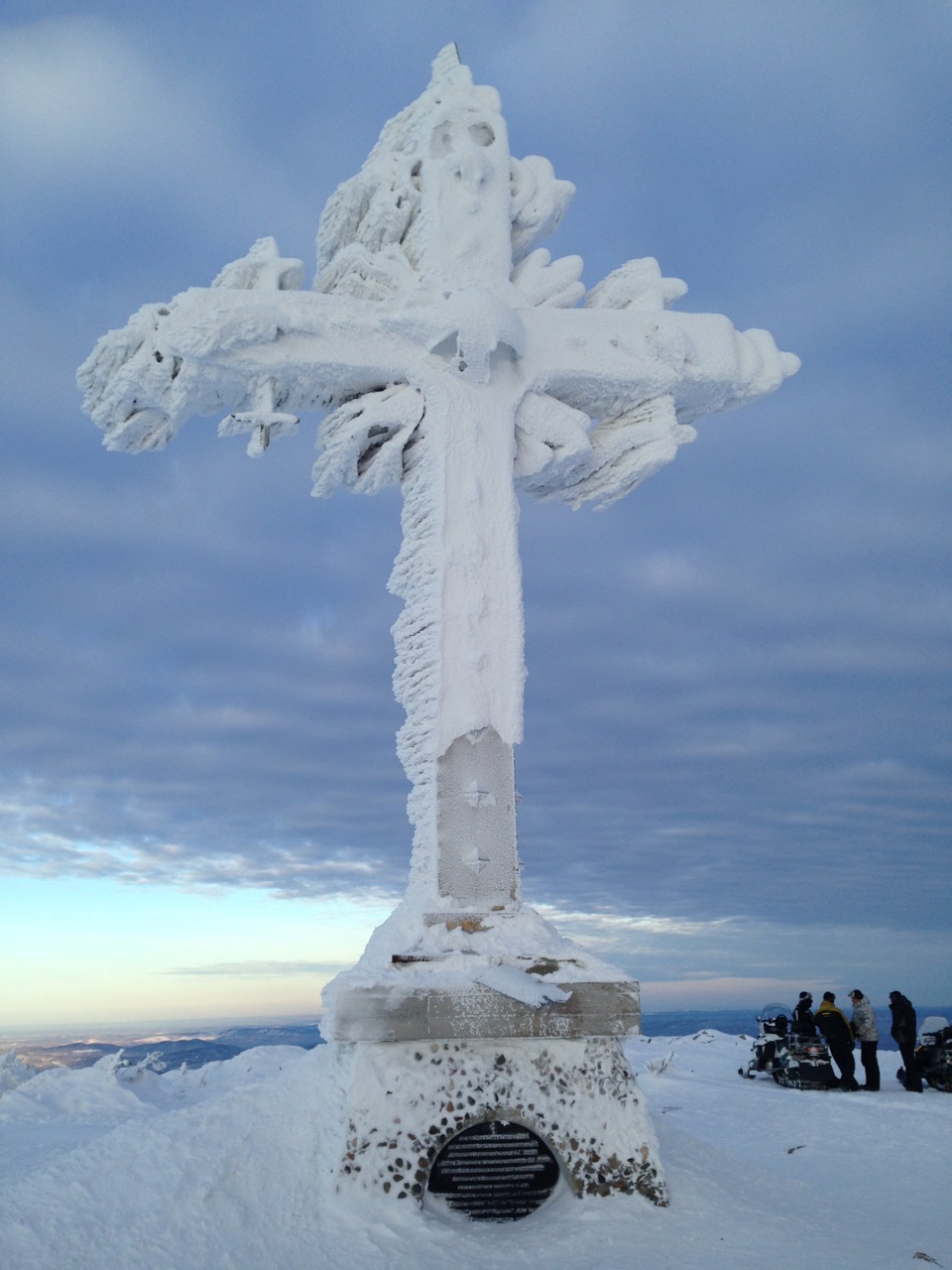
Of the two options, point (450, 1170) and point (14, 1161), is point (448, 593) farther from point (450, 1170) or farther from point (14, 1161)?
point (14, 1161)

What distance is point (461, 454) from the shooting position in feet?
19.5

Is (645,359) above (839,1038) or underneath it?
above

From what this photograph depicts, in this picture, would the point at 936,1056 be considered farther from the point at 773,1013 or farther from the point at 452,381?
the point at 452,381

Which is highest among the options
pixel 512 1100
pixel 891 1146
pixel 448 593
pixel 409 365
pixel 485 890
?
pixel 409 365

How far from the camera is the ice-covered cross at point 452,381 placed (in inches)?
214

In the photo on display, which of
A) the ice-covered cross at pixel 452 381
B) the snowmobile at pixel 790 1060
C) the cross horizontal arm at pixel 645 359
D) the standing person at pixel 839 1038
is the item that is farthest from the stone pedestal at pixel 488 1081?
the standing person at pixel 839 1038

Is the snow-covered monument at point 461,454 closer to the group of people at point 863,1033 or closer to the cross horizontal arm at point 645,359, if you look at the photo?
the cross horizontal arm at point 645,359

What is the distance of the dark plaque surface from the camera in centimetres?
425

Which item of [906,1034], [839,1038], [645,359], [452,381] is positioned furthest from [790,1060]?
[452,381]

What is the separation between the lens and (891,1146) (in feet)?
22.0

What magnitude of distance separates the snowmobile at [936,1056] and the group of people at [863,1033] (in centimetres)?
8

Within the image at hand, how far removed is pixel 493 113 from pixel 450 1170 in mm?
7197

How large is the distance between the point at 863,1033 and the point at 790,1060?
1000 millimetres

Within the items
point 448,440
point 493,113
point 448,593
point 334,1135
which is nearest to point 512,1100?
point 334,1135
